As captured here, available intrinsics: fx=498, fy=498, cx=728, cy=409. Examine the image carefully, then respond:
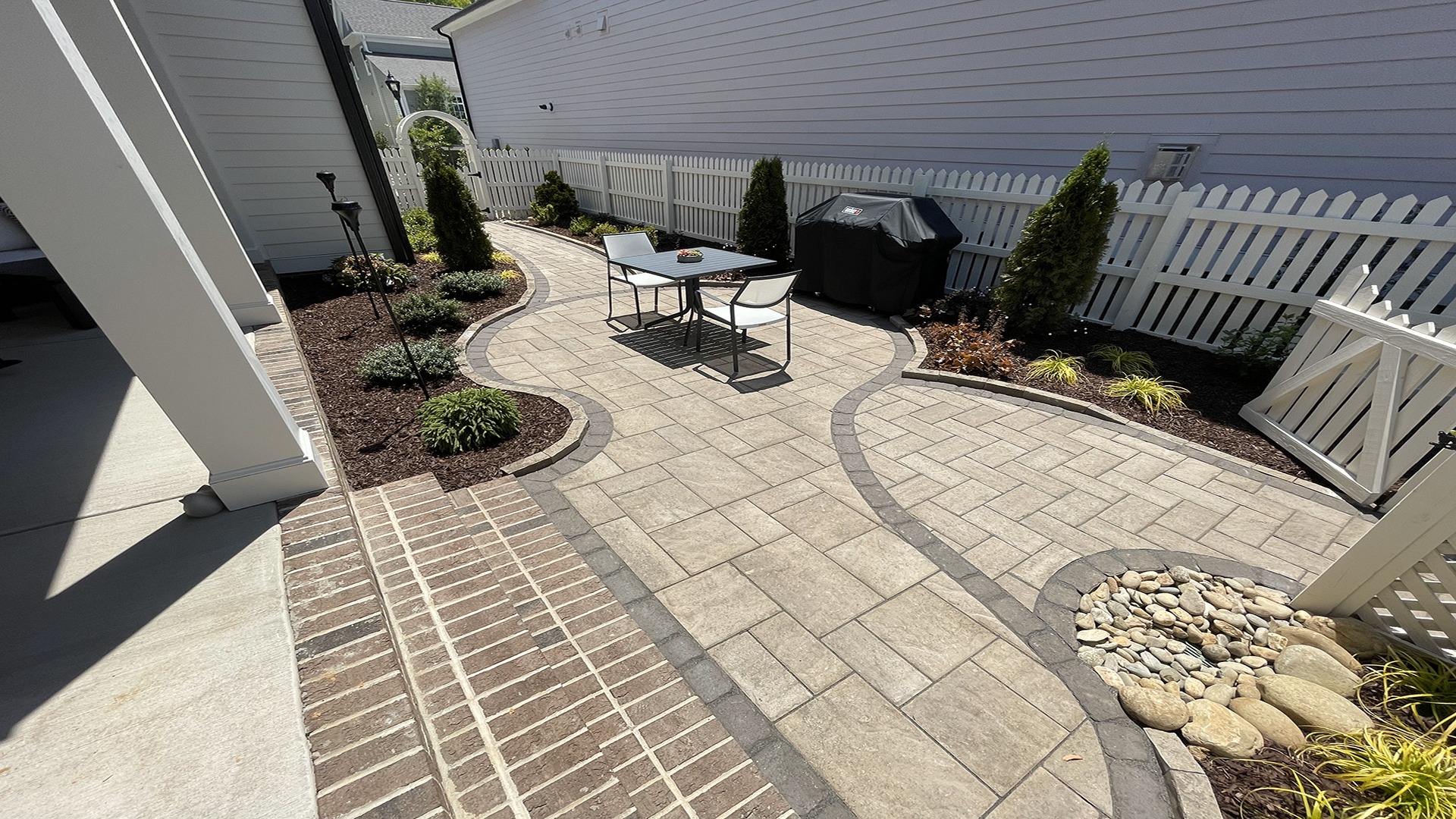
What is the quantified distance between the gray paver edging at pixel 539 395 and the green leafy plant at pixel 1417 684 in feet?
13.7

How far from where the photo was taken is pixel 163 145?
4141 mm

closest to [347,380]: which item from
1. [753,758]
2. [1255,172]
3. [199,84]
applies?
[753,758]

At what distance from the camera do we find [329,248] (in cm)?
728

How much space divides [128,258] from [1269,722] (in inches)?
180

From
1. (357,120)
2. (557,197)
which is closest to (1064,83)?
(357,120)

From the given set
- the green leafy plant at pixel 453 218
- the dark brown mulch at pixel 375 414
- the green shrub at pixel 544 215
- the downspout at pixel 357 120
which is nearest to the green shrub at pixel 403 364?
the dark brown mulch at pixel 375 414

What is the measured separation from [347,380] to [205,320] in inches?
104

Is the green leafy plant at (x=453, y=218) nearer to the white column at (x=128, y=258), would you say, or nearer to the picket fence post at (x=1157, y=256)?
the white column at (x=128, y=258)

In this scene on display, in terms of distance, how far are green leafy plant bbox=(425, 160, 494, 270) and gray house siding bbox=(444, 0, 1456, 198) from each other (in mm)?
5482

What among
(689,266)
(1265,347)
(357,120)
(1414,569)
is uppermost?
(357,120)

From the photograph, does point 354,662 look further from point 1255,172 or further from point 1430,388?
point 1255,172

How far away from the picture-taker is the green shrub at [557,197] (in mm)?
11859

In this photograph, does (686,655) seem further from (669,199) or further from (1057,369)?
(669,199)

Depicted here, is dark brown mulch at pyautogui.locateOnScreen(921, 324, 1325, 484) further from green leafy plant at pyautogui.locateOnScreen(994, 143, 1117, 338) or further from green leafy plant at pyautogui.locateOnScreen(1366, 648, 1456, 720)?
green leafy plant at pyautogui.locateOnScreen(1366, 648, 1456, 720)
